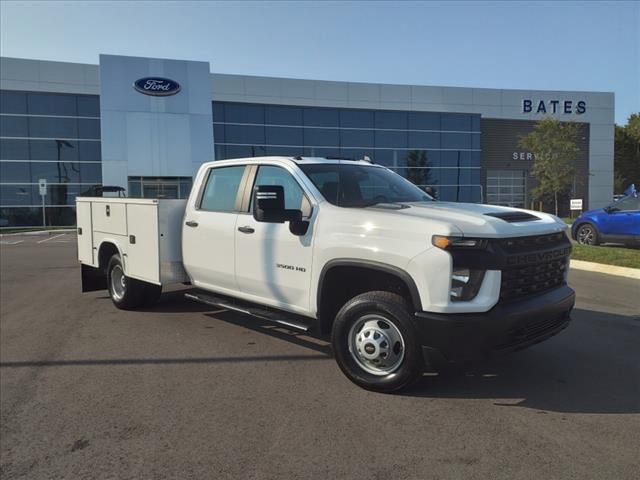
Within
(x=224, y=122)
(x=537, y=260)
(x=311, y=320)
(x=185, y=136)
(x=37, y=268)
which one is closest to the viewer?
(x=537, y=260)

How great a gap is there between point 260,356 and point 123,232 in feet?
10.0

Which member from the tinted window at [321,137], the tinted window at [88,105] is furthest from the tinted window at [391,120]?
the tinted window at [88,105]

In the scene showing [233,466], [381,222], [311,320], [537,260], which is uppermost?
[381,222]

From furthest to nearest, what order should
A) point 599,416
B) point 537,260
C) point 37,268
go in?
point 37,268
point 537,260
point 599,416

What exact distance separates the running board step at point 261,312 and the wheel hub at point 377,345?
63cm

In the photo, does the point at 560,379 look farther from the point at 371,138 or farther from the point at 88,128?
the point at 371,138

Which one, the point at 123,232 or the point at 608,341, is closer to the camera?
the point at 608,341

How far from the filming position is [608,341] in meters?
5.70

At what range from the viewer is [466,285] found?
12.4ft

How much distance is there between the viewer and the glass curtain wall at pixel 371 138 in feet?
111

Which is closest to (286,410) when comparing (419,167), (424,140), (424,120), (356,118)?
(356,118)

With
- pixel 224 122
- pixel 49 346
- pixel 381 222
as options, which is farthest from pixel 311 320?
pixel 224 122

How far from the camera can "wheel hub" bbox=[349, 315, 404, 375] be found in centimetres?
414

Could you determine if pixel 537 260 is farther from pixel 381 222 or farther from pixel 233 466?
pixel 233 466
